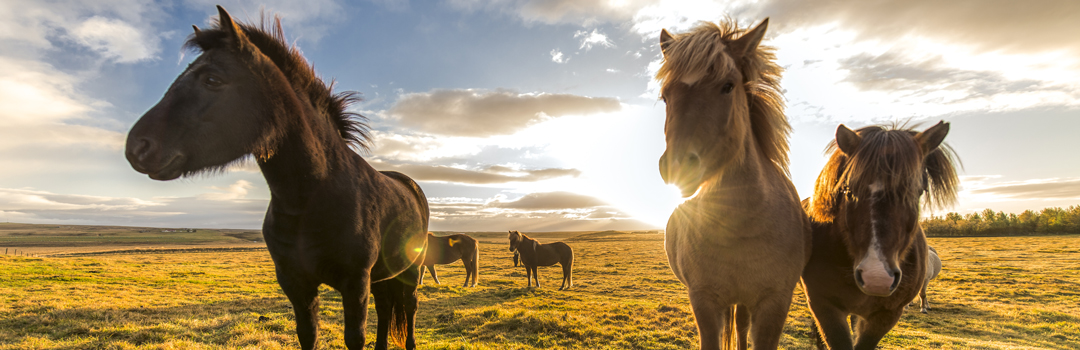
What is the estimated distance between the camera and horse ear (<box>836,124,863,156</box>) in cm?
263

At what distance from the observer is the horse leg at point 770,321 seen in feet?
7.25

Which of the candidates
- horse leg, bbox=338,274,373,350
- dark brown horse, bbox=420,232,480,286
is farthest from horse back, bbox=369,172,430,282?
dark brown horse, bbox=420,232,480,286

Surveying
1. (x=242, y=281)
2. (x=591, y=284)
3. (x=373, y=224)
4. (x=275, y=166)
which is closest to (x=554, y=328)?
(x=373, y=224)

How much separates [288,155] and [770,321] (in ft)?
9.69

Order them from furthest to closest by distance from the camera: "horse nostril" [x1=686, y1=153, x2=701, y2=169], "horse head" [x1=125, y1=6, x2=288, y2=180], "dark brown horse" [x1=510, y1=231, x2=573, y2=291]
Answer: "dark brown horse" [x1=510, y1=231, x2=573, y2=291] < "horse head" [x1=125, y1=6, x2=288, y2=180] < "horse nostril" [x1=686, y1=153, x2=701, y2=169]

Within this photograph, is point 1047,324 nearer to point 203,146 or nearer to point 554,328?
point 554,328

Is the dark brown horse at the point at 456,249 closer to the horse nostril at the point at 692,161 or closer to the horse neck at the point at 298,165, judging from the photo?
the horse neck at the point at 298,165

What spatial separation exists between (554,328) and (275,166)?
6.13 metres

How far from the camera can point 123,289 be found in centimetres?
1353

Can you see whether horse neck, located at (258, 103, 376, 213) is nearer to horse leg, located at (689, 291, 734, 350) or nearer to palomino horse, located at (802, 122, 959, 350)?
horse leg, located at (689, 291, 734, 350)

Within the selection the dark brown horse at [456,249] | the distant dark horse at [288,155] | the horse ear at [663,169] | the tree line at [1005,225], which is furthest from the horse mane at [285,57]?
the tree line at [1005,225]

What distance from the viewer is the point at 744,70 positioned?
2416mm

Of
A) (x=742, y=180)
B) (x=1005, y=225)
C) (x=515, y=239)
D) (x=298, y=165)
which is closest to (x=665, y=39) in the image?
(x=742, y=180)

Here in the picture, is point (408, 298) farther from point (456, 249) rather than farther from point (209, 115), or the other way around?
point (456, 249)
